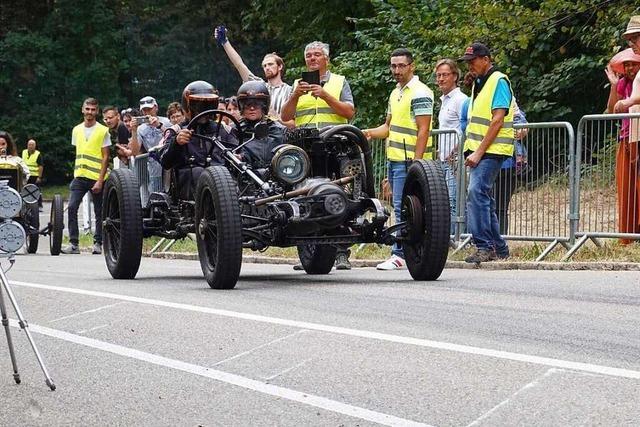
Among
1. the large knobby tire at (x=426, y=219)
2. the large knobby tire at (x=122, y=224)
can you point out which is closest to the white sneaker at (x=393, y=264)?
the large knobby tire at (x=426, y=219)

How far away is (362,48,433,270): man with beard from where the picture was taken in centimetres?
1490

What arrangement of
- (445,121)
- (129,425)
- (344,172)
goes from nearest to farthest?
(129,425) < (344,172) < (445,121)

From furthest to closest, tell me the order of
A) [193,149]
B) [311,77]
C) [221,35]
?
[221,35]
[193,149]
[311,77]

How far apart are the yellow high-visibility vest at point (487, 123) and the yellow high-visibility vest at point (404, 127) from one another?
1.47 ft

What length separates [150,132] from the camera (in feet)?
68.6

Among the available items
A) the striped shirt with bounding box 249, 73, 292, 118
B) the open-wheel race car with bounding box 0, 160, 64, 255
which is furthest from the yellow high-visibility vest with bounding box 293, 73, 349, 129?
the open-wheel race car with bounding box 0, 160, 64, 255

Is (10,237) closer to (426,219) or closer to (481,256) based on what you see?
(426,219)

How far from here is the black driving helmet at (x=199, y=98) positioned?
14.2 m

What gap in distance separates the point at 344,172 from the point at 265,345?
456 centimetres

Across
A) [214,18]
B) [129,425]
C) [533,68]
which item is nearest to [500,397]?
[129,425]

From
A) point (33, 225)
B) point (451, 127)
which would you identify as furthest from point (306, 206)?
point (33, 225)

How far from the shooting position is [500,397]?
23.3 feet

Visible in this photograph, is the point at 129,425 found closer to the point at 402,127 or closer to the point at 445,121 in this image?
the point at 402,127

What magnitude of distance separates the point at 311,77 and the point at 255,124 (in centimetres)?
68
